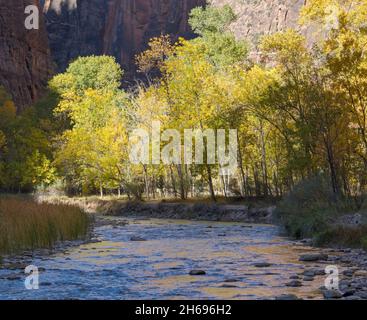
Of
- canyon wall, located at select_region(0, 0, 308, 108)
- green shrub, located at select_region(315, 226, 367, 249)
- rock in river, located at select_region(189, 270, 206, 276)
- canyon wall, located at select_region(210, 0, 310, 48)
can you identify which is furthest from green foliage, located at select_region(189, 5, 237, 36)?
rock in river, located at select_region(189, 270, 206, 276)

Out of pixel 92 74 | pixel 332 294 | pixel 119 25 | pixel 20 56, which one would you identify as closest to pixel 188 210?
pixel 332 294

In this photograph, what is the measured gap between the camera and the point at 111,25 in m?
92.9

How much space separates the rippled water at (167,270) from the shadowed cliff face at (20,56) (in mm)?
52187

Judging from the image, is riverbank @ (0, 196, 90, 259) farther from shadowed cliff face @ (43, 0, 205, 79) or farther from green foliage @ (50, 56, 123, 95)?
shadowed cliff face @ (43, 0, 205, 79)

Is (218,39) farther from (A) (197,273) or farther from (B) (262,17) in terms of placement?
(A) (197,273)

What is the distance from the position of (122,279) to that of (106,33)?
8432 centimetres

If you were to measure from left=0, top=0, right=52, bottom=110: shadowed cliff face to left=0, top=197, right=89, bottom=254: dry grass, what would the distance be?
51.3 m

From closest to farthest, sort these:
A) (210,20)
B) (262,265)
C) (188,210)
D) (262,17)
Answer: (262,265)
(188,210)
(210,20)
(262,17)

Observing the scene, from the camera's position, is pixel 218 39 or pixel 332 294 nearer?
pixel 332 294

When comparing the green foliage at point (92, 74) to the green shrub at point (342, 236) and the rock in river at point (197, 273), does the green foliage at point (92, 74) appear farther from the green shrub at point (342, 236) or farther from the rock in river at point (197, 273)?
the rock in river at point (197, 273)

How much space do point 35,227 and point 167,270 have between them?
17.7 feet

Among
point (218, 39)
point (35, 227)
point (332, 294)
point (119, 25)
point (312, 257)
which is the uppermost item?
point (119, 25)
